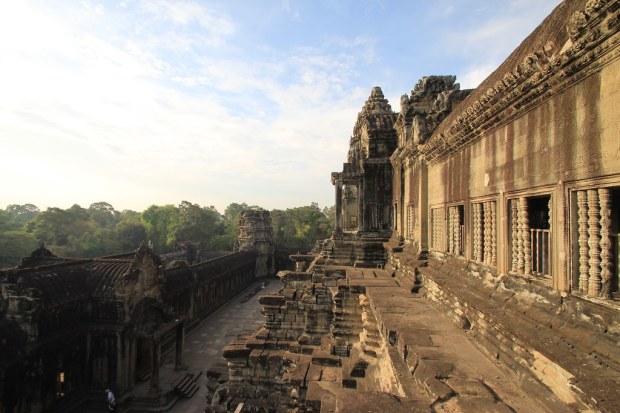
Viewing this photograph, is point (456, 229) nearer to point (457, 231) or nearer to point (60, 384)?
point (457, 231)

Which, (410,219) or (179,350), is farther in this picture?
(179,350)

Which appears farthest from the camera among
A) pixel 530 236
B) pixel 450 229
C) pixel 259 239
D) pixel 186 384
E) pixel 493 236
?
pixel 259 239

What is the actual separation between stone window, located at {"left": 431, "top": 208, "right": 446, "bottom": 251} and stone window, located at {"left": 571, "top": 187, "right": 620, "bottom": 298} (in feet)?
11.9

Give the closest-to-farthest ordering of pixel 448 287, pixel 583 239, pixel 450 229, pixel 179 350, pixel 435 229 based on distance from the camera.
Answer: pixel 583 239
pixel 448 287
pixel 450 229
pixel 435 229
pixel 179 350

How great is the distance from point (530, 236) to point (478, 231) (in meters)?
1.26

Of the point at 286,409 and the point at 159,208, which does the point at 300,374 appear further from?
the point at 159,208

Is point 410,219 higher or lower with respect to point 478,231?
higher

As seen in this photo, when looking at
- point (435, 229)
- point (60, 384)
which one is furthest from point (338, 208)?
point (60, 384)

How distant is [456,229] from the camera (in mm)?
6086

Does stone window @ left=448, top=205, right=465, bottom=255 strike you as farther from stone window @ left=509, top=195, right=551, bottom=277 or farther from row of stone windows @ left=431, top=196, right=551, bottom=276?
stone window @ left=509, top=195, right=551, bottom=277

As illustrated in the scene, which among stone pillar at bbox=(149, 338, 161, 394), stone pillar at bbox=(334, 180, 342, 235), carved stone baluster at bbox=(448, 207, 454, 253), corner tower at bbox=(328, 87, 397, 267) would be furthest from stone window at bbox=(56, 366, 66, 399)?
carved stone baluster at bbox=(448, 207, 454, 253)

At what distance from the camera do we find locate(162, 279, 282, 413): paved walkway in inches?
518

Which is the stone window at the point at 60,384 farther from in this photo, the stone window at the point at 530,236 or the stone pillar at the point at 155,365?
the stone window at the point at 530,236

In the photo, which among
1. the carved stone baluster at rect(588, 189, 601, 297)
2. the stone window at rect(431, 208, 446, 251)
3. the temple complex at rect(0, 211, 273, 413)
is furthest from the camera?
the temple complex at rect(0, 211, 273, 413)
